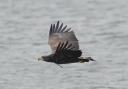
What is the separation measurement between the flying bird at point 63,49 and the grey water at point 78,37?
2.85m

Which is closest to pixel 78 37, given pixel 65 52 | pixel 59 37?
pixel 59 37

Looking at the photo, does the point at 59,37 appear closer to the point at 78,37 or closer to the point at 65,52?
the point at 65,52

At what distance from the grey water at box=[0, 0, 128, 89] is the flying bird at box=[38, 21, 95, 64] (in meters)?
2.85

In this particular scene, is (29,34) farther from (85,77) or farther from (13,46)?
(85,77)

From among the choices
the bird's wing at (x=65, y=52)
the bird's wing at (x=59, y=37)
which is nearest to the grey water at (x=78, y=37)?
the bird's wing at (x=59, y=37)

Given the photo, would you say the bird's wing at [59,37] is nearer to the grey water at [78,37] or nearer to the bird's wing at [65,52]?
the bird's wing at [65,52]

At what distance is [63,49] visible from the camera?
15844 millimetres

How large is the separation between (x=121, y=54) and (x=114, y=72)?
1745mm

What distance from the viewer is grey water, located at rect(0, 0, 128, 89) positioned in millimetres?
20328

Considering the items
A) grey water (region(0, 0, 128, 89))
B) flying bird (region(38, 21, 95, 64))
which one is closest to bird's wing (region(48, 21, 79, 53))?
flying bird (region(38, 21, 95, 64))

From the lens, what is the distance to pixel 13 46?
78.2 feet

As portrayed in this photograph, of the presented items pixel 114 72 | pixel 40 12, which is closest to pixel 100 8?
pixel 40 12

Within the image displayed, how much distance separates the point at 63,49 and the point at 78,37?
9052mm

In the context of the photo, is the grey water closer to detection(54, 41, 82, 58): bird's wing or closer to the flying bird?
the flying bird
